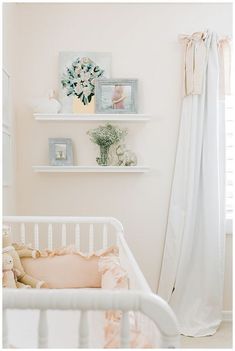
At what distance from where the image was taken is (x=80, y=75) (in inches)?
135

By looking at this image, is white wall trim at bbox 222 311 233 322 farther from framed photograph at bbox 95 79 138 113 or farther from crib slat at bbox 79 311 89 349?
crib slat at bbox 79 311 89 349

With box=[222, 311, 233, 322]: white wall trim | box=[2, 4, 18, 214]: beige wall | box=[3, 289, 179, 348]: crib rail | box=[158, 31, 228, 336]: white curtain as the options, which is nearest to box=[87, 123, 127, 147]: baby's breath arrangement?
box=[158, 31, 228, 336]: white curtain

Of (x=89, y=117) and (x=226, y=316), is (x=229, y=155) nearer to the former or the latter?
(x=89, y=117)

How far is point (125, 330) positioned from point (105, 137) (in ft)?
7.61

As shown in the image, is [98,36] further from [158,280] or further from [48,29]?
[158,280]

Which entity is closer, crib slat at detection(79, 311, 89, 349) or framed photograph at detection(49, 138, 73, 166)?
crib slat at detection(79, 311, 89, 349)

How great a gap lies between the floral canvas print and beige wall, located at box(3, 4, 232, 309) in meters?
0.05

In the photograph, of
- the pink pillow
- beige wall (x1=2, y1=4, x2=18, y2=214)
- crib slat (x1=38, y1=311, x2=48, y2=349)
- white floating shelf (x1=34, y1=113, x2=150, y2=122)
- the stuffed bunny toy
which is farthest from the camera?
white floating shelf (x1=34, y1=113, x2=150, y2=122)

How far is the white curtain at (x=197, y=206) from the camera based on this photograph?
3.41 m

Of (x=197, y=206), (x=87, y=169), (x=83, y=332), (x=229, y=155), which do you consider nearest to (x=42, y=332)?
(x=83, y=332)

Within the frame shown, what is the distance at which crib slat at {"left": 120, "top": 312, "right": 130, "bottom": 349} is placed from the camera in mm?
1104

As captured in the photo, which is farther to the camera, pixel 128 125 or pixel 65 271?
pixel 128 125

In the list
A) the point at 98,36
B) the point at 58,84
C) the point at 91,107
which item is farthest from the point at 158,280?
the point at 98,36

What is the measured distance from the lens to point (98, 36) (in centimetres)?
348
